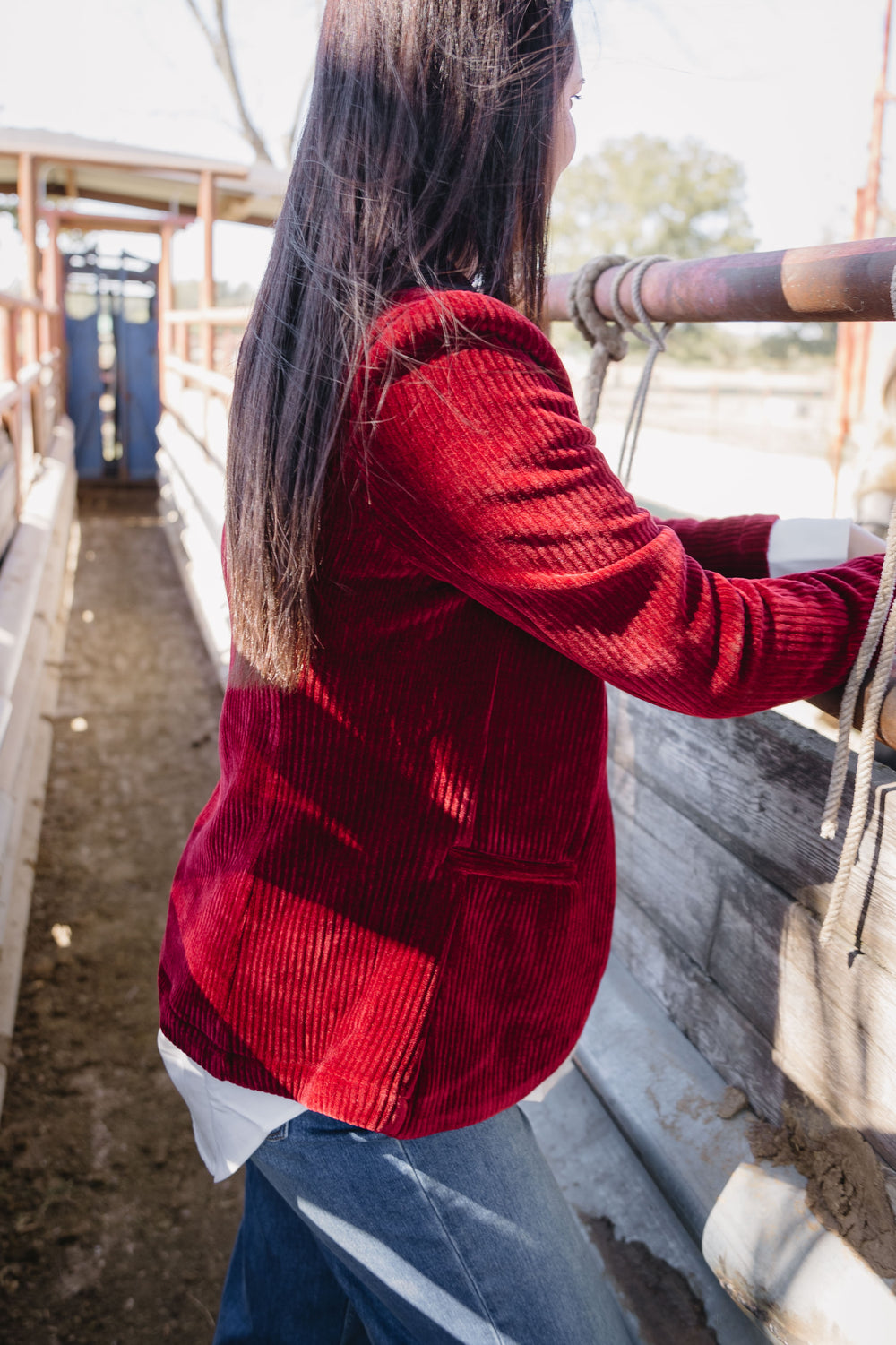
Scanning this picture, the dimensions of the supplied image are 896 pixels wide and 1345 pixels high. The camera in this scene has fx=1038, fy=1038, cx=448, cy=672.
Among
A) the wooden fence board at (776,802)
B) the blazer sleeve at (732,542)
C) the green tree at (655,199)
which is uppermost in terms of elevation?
the green tree at (655,199)

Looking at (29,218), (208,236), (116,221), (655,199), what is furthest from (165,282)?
(655,199)

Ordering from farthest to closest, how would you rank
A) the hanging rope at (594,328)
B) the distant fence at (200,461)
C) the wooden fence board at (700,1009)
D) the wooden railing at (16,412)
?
the wooden railing at (16,412), the distant fence at (200,461), the hanging rope at (594,328), the wooden fence board at (700,1009)

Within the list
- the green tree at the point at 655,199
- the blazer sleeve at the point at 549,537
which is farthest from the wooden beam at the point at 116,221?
the green tree at the point at 655,199

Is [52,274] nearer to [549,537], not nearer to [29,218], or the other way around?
[29,218]

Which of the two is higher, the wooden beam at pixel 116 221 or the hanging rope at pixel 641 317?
the wooden beam at pixel 116 221

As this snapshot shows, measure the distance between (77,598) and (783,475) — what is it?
6.19 m

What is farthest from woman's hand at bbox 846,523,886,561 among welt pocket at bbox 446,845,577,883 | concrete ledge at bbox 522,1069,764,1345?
concrete ledge at bbox 522,1069,764,1345

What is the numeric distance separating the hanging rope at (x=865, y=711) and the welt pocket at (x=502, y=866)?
0.84ft

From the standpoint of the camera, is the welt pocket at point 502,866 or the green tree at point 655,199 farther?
the green tree at point 655,199

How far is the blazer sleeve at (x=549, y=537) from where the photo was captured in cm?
75

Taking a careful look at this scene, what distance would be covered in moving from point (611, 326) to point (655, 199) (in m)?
37.8

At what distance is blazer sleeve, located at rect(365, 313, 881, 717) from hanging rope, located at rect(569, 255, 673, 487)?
0.53 meters

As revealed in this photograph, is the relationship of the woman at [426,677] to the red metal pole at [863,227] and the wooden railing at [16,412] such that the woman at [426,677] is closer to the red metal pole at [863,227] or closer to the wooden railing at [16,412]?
the wooden railing at [16,412]

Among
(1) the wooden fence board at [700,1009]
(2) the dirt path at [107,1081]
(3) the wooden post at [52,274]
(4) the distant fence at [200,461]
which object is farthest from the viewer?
(3) the wooden post at [52,274]
